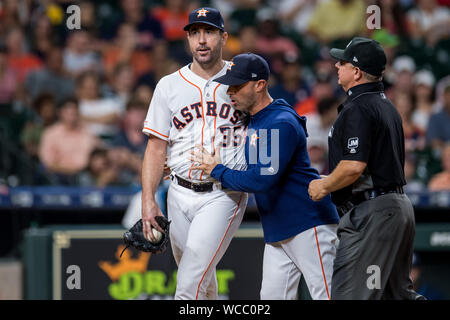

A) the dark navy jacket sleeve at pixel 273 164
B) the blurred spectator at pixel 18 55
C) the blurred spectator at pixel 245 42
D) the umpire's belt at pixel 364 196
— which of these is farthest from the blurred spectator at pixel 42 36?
the umpire's belt at pixel 364 196

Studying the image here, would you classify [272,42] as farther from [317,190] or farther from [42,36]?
[317,190]

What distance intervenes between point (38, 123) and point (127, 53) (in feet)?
5.35

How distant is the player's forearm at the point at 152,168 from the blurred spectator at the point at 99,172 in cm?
329

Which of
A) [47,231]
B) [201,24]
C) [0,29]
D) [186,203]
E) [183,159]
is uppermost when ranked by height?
[0,29]

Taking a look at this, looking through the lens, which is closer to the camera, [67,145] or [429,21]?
[67,145]

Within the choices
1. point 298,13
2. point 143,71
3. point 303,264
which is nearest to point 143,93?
point 143,71

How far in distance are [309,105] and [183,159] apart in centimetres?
429

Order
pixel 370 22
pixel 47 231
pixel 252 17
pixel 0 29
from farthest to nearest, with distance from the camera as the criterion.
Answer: pixel 252 17, pixel 0 29, pixel 47 231, pixel 370 22

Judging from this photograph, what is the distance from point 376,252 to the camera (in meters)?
3.71

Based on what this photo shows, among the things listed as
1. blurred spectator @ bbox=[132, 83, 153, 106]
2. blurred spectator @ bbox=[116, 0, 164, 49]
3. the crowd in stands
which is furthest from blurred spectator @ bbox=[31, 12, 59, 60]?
blurred spectator @ bbox=[132, 83, 153, 106]

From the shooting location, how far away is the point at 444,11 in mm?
10039

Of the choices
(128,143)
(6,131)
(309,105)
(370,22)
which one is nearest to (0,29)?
(6,131)

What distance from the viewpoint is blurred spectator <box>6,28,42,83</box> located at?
29.5 ft

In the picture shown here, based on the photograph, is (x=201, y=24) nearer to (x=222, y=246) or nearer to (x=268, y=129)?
(x=268, y=129)
